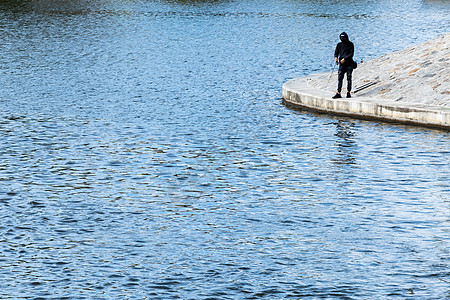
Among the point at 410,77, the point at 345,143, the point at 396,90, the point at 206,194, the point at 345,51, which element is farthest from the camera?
the point at 410,77

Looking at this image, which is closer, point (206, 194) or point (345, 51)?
point (206, 194)

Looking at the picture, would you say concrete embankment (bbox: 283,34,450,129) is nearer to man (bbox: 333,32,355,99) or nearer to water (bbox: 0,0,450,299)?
man (bbox: 333,32,355,99)

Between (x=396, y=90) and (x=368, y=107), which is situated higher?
(x=396, y=90)

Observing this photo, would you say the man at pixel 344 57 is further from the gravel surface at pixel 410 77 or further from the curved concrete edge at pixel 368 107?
the gravel surface at pixel 410 77

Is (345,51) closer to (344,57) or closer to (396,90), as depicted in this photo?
(344,57)

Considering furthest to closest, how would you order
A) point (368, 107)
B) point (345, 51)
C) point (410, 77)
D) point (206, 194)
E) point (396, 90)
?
point (410, 77)
point (396, 90)
point (345, 51)
point (368, 107)
point (206, 194)

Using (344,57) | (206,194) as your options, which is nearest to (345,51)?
(344,57)

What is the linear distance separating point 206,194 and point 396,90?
1223 cm

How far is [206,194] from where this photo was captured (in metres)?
17.4

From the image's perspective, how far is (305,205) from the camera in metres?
16.4

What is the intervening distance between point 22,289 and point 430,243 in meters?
6.33

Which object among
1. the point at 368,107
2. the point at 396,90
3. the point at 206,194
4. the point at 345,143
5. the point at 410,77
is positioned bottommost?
the point at 206,194

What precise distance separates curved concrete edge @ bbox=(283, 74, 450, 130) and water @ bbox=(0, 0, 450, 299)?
70 cm

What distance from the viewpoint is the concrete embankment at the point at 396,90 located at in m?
25.5
